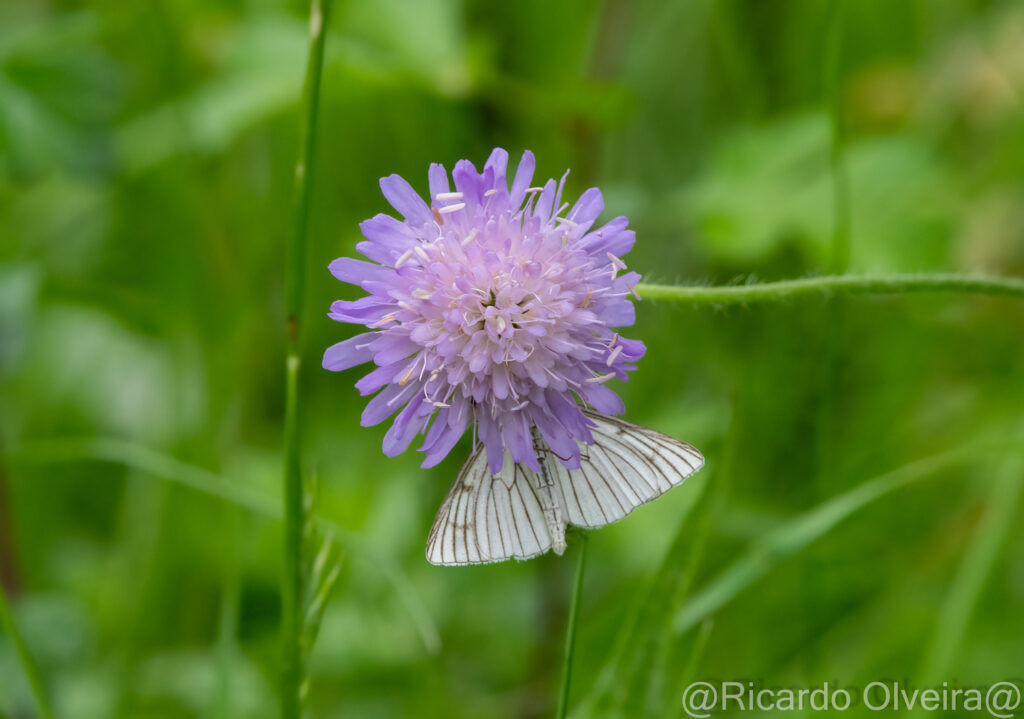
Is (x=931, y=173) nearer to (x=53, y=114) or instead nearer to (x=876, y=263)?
(x=876, y=263)

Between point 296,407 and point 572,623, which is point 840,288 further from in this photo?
point 296,407

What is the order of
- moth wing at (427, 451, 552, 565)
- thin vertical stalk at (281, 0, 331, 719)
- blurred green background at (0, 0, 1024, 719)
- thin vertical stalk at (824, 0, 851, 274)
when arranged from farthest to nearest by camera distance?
blurred green background at (0, 0, 1024, 719) → thin vertical stalk at (824, 0, 851, 274) → thin vertical stalk at (281, 0, 331, 719) → moth wing at (427, 451, 552, 565)

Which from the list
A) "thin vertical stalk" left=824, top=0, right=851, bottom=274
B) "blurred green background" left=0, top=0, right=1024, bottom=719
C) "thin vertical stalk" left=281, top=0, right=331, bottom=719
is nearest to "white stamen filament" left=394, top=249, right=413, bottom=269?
"thin vertical stalk" left=281, top=0, right=331, bottom=719

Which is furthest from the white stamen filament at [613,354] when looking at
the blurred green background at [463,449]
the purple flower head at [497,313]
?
the blurred green background at [463,449]

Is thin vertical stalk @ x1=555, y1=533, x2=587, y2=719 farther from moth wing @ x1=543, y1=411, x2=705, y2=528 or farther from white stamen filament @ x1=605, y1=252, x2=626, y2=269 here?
white stamen filament @ x1=605, y1=252, x2=626, y2=269

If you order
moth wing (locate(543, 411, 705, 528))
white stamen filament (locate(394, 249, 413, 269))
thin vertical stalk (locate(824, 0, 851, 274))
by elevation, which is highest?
thin vertical stalk (locate(824, 0, 851, 274))

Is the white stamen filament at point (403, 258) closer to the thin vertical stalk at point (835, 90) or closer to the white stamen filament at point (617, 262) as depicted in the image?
the white stamen filament at point (617, 262)
